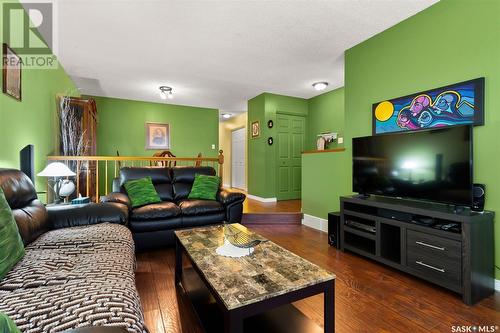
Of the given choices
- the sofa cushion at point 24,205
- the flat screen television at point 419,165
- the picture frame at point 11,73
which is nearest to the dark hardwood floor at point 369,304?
the flat screen television at point 419,165

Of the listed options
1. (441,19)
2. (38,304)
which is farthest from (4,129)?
(441,19)

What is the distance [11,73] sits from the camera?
220 cm

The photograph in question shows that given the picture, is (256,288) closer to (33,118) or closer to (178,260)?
(178,260)

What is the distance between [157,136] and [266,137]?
9.25 feet

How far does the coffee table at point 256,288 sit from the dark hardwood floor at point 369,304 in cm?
18

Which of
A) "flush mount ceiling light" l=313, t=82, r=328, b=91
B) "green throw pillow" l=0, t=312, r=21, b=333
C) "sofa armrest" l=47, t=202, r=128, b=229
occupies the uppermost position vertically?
"flush mount ceiling light" l=313, t=82, r=328, b=91

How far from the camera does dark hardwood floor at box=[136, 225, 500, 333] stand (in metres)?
1.55

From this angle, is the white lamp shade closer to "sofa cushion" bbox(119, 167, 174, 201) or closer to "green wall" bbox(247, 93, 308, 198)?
"sofa cushion" bbox(119, 167, 174, 201)

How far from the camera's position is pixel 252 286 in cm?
117

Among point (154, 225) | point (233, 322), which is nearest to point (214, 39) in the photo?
point (154, 225)

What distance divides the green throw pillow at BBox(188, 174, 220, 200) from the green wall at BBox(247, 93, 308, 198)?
74.6 inches

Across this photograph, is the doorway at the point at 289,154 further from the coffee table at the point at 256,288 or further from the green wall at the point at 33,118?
the green wall at the point at 33,118

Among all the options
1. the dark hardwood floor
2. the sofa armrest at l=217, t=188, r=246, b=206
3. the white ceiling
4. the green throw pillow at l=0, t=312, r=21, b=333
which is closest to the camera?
the green throw pillow at l=0, t=312, r=21, b=333

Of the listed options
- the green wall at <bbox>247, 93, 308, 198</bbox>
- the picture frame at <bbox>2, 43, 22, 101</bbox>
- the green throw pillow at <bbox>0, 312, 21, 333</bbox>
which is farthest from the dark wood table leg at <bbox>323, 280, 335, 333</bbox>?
the green wall at <bbox>247, 93, 308, 198</bbox>
